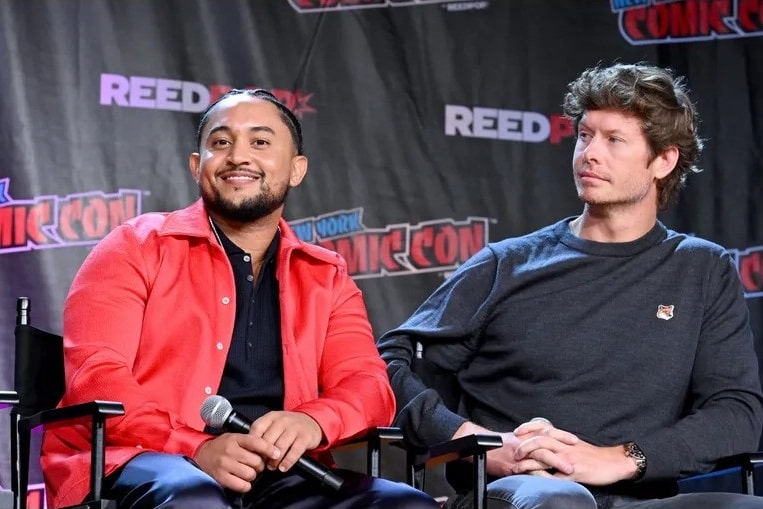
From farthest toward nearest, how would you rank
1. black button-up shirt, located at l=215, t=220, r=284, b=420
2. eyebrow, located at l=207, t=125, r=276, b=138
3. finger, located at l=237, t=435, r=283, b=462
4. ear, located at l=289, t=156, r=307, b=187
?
ear, located at l=289, t=156, r=307, b=187 < eyebrow, located at l=207, t=125, r=276, b=138 < black button-up shirt, located at l=215, t=220, r=284, b=420 < finger, located at l=237, t=435, r=283, b=462

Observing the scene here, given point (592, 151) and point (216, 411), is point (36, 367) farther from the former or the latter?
point (592, 151)

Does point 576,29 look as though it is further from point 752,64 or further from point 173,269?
point 173,269

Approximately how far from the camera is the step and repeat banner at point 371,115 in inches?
160

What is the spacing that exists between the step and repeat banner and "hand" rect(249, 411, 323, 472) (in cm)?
155

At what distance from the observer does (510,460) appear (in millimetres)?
3100

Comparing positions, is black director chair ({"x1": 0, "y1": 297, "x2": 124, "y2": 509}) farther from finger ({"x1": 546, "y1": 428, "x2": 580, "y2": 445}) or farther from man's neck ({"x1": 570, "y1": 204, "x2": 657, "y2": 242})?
man's neck ({"x1": 570, "y1": 204, "x2": 657, "y2": 242})

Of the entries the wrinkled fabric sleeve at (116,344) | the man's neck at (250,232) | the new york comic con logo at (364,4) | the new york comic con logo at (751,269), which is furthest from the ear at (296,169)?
the new york comic con logo at (751,269)

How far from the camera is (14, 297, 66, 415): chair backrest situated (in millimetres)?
3000

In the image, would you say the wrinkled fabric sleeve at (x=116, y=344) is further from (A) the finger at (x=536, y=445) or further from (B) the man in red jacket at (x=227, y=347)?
(A) the finger at (x=536, y=445)

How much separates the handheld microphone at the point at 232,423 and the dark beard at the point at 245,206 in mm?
658

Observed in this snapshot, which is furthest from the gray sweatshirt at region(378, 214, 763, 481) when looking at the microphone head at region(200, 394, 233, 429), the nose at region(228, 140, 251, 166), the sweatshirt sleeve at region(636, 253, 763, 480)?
the microphone head at region(200, 394, 233, 429)

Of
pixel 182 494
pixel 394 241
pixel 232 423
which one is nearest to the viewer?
pixel 182 494

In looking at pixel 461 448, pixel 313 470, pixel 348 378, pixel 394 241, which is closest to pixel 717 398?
pixel 461 448

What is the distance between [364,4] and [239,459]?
232 cm
